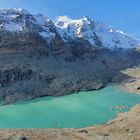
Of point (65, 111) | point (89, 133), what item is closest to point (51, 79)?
point (65, 111)

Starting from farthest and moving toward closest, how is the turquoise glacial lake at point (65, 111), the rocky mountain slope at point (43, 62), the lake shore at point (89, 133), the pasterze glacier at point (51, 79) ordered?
the rocky mountain slope at point (43, 62) < the pasterze glacier at point (51, 79) < the turquoise glacial lake at point (65, 111) < the lake shore at point (89, 133)

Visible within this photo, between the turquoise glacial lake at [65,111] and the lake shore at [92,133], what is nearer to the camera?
the lake shore at [92,133]

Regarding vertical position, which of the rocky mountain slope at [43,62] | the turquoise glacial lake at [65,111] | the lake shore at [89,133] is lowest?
the lake shore at [89,133]

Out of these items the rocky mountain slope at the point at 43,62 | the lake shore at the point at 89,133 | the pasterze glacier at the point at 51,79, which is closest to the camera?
the lake shore at the point at 89,133

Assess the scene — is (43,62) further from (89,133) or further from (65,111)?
(89,133)

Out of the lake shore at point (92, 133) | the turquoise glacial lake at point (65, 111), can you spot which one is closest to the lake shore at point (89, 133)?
the lake shore at point (92, 133)

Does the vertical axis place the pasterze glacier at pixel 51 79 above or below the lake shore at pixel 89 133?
above

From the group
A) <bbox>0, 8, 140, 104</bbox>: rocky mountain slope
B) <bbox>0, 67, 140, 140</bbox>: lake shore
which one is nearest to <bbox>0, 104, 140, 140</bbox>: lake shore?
<bbox>0, 67, 140, 140</bbox>: lake shore

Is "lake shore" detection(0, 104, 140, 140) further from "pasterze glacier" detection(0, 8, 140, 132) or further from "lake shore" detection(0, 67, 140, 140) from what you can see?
"pasterze glacier" detection(0, 8, 140, 132)

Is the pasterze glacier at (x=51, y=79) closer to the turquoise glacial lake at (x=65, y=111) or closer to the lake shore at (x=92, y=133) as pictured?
the turquoise glacial lake at (x=65, y=111)
